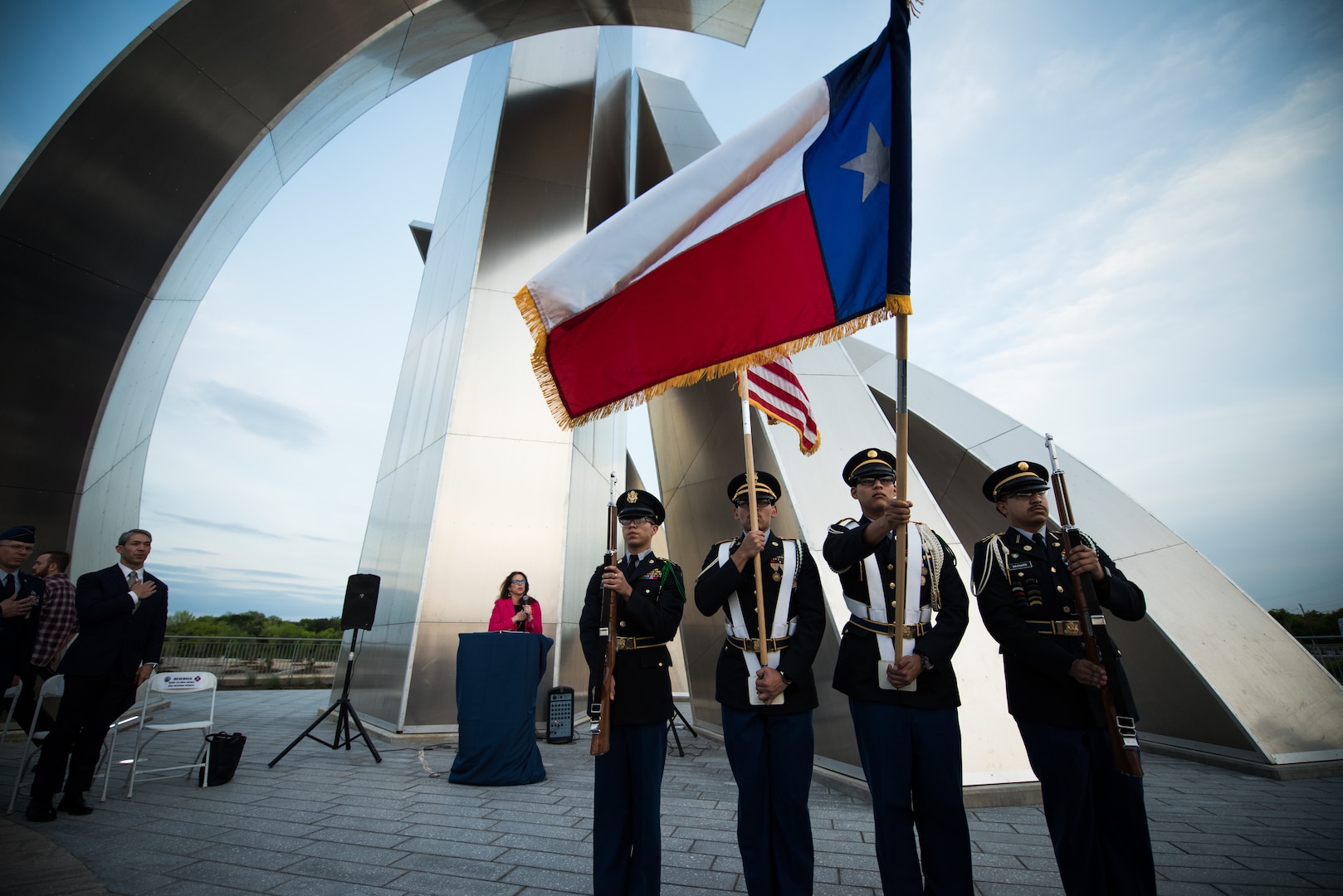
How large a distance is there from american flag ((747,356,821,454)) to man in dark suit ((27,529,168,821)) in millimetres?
4419

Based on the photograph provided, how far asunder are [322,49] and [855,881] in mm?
7681

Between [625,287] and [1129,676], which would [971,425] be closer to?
[1129,676]

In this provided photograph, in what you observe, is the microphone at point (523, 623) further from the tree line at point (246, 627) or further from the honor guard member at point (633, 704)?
the tree line at point (246, 627)

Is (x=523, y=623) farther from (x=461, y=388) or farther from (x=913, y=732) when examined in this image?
(x=913, y=732)

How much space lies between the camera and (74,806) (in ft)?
13.1

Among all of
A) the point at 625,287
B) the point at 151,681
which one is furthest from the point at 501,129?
the point at 151,681

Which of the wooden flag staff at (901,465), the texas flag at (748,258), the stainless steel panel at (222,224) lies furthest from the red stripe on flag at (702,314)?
the stainless steel panel at (222,224)

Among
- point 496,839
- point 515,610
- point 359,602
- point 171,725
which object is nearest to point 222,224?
point 359,602

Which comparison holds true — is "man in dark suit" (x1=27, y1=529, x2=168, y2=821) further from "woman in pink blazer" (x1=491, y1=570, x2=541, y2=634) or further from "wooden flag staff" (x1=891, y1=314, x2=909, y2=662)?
"wooden flag staff" (x1=891, y1=314, x2=909, y2=662)

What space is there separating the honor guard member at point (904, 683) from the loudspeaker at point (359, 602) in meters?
5.44

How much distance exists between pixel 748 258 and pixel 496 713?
426 centimetres

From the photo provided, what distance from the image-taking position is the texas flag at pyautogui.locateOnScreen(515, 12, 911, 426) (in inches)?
113

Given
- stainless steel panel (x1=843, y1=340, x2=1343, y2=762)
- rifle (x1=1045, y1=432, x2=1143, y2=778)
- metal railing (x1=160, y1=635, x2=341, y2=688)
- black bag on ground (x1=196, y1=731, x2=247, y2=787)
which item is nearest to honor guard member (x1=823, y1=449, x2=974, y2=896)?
rifle (x1=1045, y1=432, x2=1143, y2=778)

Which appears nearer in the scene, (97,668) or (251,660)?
(97,668)
